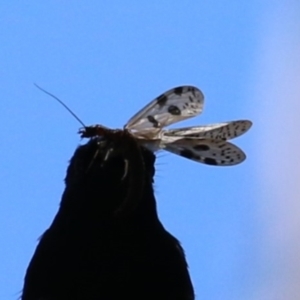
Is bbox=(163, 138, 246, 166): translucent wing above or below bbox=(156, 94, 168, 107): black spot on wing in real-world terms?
below

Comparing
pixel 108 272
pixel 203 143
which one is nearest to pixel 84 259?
pixel 108 272

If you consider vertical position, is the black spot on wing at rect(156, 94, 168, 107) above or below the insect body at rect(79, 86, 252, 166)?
above

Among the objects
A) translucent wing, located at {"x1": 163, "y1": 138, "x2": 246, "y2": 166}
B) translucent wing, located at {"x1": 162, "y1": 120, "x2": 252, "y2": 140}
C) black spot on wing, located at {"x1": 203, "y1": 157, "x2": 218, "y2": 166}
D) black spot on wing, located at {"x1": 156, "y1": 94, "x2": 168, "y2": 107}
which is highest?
black spot on wing, located at {"x1": 156, "y1": 94, "x2": 168, "y2": 107}

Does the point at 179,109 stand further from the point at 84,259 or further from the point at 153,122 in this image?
the point at 84,259

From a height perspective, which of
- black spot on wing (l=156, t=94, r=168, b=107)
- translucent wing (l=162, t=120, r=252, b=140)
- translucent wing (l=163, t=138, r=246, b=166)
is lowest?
A: translucent wing (l=163, t=138, r=246, b=166)
